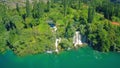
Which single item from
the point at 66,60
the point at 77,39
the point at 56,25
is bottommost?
the point at 66,60

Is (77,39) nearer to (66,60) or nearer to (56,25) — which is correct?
(56,25)

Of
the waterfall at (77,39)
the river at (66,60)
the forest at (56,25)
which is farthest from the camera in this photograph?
the waterfall at (77,39)

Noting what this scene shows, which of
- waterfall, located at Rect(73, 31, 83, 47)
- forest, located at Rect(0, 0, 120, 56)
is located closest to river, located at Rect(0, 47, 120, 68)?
forest, located at Rect(0, 0, 120, 56)

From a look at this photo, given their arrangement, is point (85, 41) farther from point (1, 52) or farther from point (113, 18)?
point (1, 52)

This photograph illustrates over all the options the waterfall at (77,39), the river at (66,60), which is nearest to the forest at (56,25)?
the waterfall at (77,39)

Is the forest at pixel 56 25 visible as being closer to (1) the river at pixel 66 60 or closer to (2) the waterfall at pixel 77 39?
(2) the waterfall at pixel 77 39

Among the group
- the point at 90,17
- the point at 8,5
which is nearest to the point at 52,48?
the point at 90,17

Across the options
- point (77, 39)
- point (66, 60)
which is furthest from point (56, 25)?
point (66, 60)
